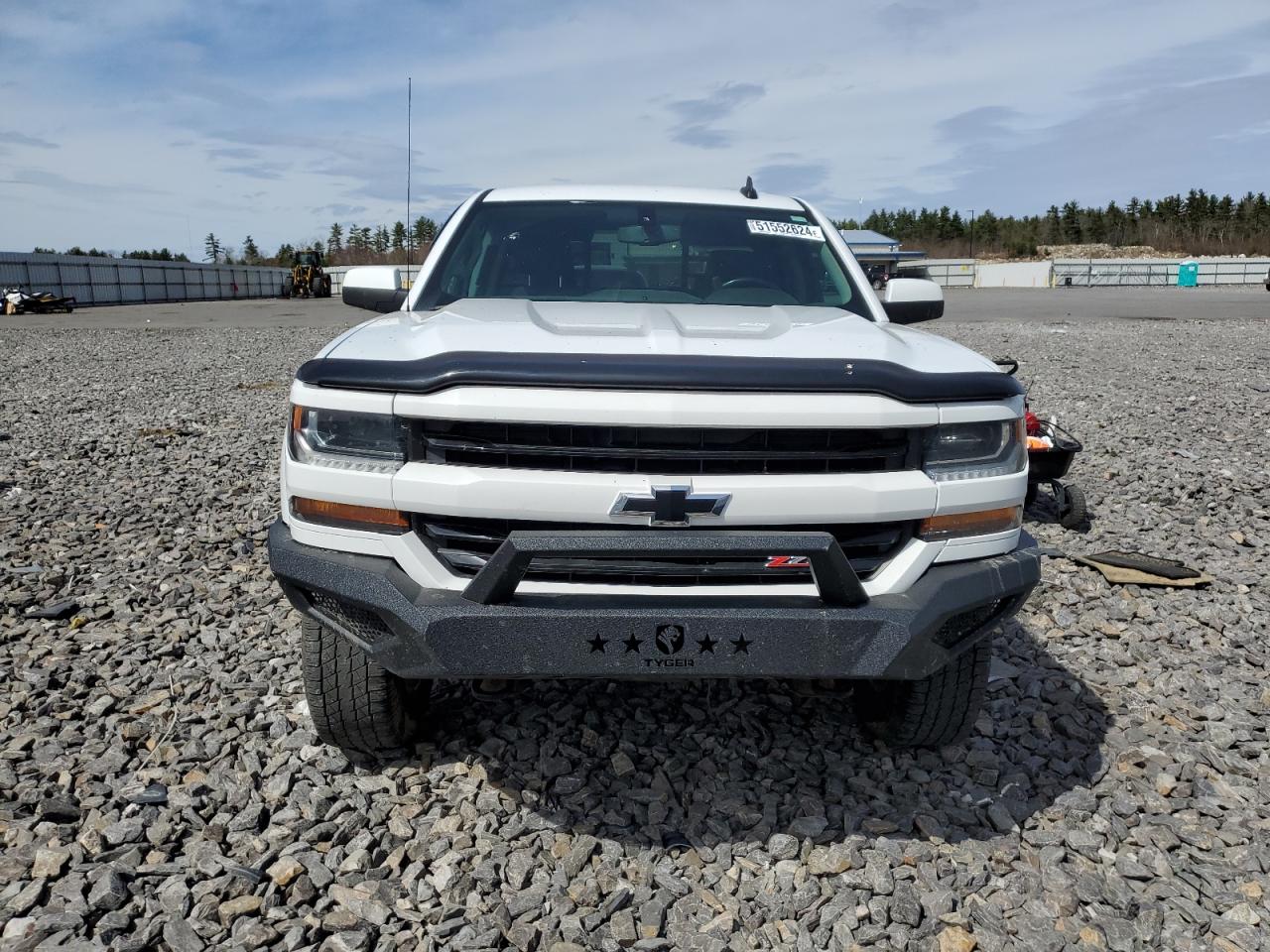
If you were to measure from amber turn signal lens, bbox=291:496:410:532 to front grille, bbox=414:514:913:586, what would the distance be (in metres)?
0.05

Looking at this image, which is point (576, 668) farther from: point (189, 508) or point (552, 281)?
point (189, 508)

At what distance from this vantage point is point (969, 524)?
2473 millimetres

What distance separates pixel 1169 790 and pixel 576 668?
187 centimetres

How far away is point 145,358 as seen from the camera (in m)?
15.2

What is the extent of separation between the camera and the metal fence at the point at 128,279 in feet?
119

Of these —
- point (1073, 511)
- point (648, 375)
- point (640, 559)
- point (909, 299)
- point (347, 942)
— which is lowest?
point (347, 942)

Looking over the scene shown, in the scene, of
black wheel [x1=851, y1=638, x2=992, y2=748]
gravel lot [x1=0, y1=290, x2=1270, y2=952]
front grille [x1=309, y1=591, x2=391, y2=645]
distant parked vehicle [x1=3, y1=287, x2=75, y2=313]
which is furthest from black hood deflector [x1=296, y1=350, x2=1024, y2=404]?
distant parked vehicle [x1=3, y1=287, x2=75, y2=313]

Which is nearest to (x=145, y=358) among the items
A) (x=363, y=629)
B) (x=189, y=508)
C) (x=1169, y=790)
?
(x=189, y=508)

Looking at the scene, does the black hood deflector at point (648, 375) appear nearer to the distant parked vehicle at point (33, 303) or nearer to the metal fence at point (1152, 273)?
the distant parked vehicle at point (33, 303)

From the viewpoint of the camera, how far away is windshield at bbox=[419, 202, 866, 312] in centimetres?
373

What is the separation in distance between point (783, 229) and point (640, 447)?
2.10 metres

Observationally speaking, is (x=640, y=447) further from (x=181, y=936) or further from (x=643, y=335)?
(x=181, y=936)

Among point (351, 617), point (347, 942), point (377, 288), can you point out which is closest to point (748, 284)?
point (377, 288)

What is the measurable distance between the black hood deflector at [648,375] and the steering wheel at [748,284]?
4.87ft
